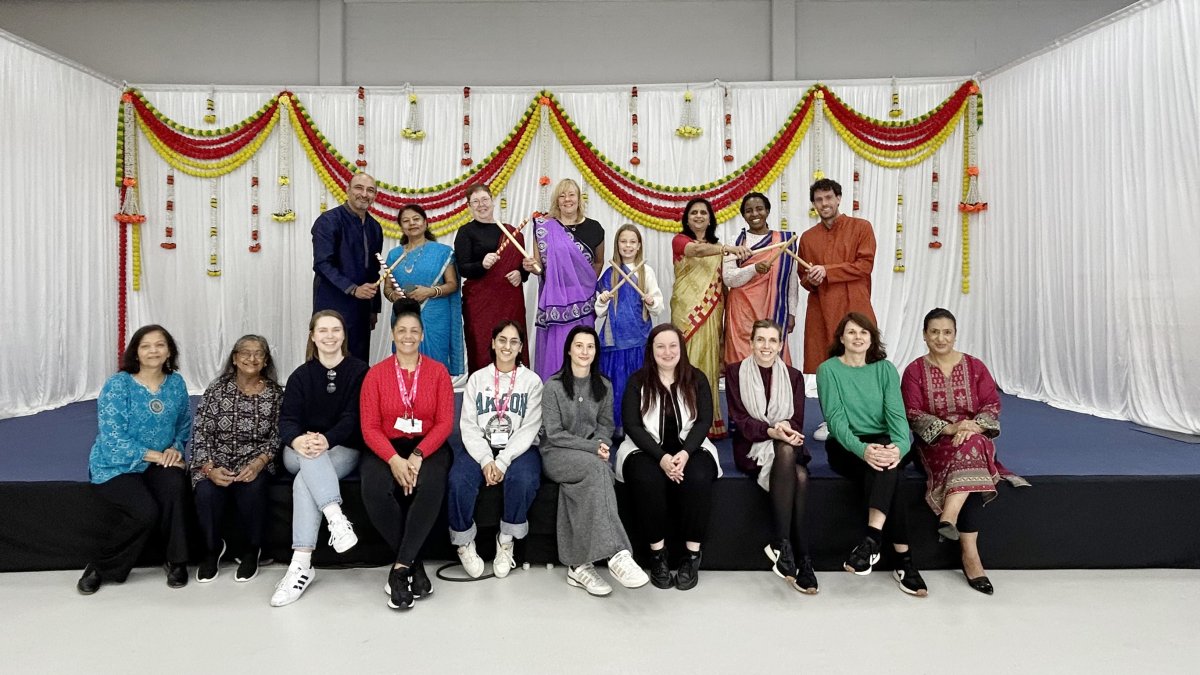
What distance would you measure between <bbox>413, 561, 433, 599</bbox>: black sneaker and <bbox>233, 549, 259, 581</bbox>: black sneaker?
57cm

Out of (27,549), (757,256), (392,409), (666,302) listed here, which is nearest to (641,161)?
(666,302)

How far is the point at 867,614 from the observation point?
2066mm

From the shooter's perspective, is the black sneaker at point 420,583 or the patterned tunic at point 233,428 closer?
the black sneaker at point 420,583

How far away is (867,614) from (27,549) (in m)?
2.70

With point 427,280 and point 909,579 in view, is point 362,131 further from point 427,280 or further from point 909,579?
point 909,579

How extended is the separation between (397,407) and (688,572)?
43.2 inches

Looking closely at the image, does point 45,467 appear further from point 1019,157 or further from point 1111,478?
point 1019,157

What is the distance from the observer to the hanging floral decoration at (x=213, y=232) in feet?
16.8

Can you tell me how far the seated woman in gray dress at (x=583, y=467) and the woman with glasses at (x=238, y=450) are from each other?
3.07 ft

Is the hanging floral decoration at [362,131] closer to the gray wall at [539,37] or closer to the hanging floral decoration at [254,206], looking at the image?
the gray wall at [539,37]

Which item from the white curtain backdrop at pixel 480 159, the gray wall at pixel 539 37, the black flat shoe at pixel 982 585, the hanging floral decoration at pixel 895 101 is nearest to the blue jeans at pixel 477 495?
the black flat shoe at pixel 982 585

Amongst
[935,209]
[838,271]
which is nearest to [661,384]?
[838,271]

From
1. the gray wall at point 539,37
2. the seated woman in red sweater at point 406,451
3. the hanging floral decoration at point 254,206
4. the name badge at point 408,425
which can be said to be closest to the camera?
the seated woman in red sweater at point 406,451

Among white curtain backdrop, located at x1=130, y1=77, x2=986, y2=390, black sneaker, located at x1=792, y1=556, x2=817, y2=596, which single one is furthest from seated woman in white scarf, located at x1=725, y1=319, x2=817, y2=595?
white curtain backdrop, located at x1=130, y1=77, x2=986, y2=390
